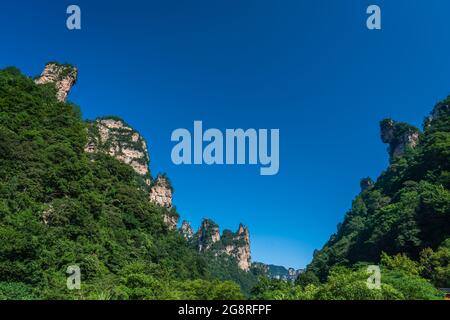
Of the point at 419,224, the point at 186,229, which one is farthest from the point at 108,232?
the point at 186,229

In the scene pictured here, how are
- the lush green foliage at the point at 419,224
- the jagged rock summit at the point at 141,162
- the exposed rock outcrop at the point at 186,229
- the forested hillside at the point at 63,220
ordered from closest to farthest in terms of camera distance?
Answer: the forested hillside at the point at 63,220 → the lush green foliage at the point at 419,224 → the jagged rock summit at the point at 141,162 → the exposed rock outcrop at the point at 186,229

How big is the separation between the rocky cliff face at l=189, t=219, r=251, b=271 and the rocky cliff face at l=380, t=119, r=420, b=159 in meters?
86.7

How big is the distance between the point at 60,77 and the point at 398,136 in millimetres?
74329

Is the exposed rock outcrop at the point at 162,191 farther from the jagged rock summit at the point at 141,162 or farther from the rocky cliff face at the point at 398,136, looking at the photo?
the rocky cliff face at the point at 398,136

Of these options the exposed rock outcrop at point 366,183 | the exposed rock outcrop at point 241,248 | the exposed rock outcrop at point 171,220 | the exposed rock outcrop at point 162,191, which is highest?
the exposed rock outcrop at point 366,183

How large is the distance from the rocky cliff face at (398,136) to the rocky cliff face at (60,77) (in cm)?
6895

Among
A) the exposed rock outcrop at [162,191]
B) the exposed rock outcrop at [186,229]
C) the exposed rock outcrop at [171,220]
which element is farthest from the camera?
the exposed rock outcrop at [186,229]

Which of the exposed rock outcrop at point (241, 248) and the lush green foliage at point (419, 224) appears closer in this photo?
the lush green foliage at point (419, 224)

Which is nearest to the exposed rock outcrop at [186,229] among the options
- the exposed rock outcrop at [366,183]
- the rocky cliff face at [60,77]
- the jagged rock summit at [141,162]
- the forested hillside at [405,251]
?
the jagged rock summit at [141,162]

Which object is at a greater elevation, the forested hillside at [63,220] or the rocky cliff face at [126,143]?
the rocky cliff face at [126,143]

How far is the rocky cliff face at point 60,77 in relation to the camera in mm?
67312

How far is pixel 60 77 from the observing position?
6800cm

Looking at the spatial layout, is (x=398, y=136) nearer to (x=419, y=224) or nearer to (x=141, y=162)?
(x=141, y=162)
